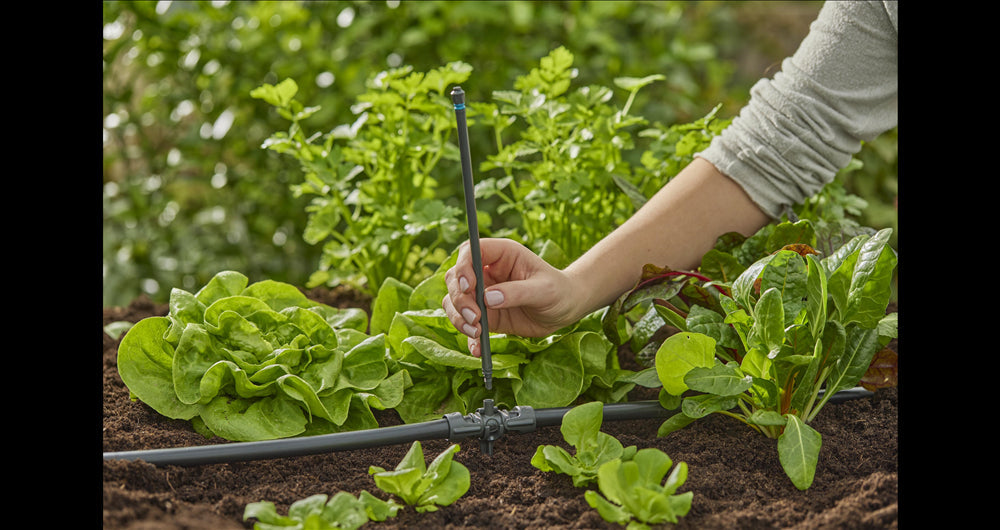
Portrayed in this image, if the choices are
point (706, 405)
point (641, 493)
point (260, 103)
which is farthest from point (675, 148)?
point (260, 103)

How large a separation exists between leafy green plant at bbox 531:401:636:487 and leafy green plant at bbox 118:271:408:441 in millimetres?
283

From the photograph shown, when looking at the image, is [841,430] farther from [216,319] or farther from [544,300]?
[216,319]

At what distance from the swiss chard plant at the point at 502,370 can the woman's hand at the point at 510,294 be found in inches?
1.1

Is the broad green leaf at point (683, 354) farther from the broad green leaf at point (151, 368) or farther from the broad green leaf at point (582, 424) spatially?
the broad green leaf at point (151, 368)

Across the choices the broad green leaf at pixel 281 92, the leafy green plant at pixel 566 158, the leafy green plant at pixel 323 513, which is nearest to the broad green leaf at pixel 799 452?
the leafy green plant at pixel 323 513

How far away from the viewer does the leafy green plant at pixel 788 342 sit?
1.12 m

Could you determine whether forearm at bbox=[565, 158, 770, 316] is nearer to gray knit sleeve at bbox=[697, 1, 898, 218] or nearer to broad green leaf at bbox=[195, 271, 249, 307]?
gray knit sleeve at bbox=[697, 1, 898, 218]

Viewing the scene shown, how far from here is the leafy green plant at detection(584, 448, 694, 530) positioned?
3.17 ft

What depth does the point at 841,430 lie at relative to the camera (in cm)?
123

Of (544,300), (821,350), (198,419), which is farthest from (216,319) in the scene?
(821,350)

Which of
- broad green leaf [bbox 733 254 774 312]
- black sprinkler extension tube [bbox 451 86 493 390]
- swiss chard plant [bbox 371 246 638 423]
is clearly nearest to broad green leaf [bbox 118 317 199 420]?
swiss chard plant [bbox 371 246 638 423]

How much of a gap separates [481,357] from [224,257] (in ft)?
5.42

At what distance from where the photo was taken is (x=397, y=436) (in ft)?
3.72

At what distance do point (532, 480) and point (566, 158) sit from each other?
2.31 ft
